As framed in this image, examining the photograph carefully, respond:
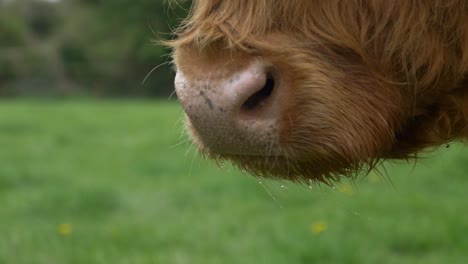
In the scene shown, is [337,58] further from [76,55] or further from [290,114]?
[76,55]

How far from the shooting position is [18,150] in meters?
8.55

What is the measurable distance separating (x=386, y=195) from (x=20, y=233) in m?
2.44

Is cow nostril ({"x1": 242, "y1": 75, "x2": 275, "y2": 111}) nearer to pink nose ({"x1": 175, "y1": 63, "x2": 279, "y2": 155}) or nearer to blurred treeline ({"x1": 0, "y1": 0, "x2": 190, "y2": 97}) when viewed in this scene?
pink nose ({"x1": 175, "y1": 63, "x2": 279, "y2": 155})

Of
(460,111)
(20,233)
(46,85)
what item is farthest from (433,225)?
(46,85)

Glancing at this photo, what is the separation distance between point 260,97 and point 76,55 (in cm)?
3372

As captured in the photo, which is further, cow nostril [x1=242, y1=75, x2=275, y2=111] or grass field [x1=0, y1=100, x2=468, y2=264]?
grass field [x1=0, y1=100, x2=468, y2=264]

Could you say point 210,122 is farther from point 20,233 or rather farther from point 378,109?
point 20,233

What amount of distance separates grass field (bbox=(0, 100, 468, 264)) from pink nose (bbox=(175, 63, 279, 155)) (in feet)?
3.15

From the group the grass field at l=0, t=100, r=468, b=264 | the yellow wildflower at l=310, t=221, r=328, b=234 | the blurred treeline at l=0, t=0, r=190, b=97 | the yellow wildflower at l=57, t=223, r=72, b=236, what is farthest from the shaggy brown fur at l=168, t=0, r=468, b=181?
the blurred treeline at l=0, t=0, r=190, b=97

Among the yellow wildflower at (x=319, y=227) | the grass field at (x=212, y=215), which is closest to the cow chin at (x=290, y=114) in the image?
the grass field at (x=212, y=215)

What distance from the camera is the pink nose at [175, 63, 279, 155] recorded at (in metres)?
1.42

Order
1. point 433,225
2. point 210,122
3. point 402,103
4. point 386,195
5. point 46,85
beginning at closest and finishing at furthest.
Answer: point 210,122
point 402,103
point 433,225
point 386,195
point 46,85

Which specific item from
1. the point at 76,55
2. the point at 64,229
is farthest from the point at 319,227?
the point at 76,55

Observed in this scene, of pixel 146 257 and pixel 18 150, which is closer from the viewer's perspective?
pixel 146 257
